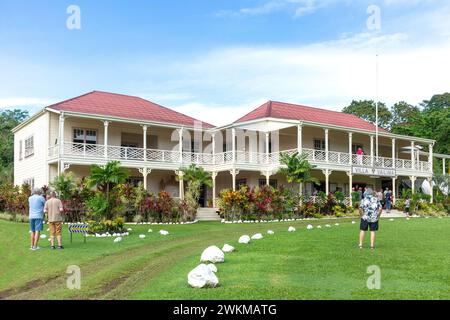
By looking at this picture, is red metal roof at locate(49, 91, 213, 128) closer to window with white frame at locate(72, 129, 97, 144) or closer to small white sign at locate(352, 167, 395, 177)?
window with white frame at locate(72, 129, 97, 144)

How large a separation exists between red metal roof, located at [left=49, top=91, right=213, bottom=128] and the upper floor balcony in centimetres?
192

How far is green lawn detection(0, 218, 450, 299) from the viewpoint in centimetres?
829

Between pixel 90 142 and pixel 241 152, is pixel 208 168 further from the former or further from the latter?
pixel 90 142

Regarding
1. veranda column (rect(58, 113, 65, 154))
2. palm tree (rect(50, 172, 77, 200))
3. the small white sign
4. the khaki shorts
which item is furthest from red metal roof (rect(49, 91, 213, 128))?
the khaki shorts

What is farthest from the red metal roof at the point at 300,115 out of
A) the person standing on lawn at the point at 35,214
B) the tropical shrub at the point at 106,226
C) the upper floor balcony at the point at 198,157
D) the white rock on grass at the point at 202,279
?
the white rock on grass at the point at 202,279

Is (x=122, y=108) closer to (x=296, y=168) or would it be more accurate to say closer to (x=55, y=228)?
(x=296, y=168)

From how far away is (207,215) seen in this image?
1120 inches

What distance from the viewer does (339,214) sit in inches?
1163

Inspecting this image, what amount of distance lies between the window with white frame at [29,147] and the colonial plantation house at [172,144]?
1 centimetres

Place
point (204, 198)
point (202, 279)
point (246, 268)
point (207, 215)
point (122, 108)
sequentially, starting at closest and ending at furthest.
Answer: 1. point (202, 279)
2. point (246, 268)
3. point (207, 215)
4. point (122, 108)
5. point (204, 198)

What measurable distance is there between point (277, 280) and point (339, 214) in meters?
21.2

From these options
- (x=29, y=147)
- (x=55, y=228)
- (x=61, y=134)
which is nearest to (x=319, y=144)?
(x=61, y=134)

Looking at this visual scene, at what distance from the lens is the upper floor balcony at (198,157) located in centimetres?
2864

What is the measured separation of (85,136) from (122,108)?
130 inches
